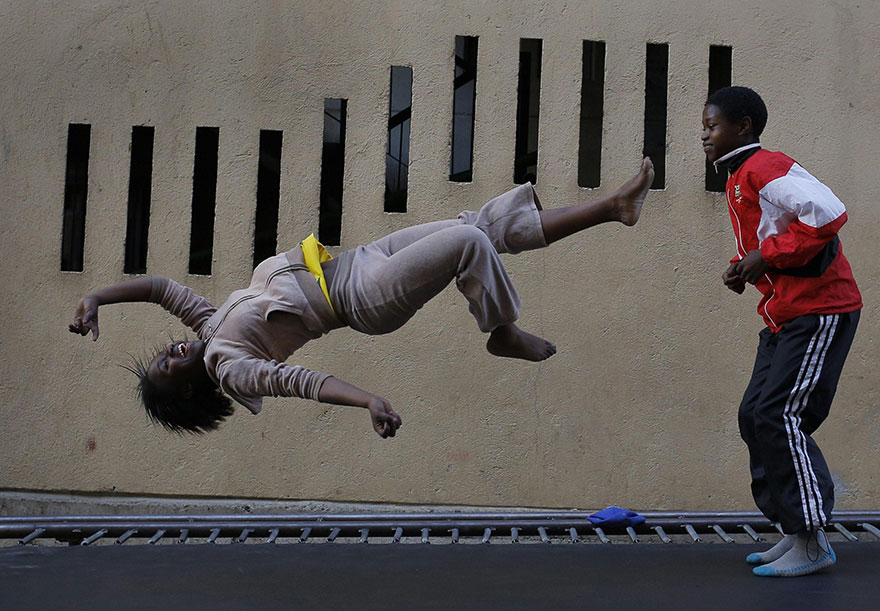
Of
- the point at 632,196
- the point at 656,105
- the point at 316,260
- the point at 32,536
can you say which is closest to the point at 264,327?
the point at 316,260

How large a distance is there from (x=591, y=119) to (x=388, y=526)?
86.4 inches

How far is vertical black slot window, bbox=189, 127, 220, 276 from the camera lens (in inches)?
176

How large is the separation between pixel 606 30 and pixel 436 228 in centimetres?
227

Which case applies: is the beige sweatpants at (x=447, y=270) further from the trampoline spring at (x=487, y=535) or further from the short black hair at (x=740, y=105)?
the trampoline spring at (x=487, y=535)

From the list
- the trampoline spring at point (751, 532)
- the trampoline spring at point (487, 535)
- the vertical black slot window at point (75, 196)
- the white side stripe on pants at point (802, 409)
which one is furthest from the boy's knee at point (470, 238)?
the vertical black slot window at point (75, 196)

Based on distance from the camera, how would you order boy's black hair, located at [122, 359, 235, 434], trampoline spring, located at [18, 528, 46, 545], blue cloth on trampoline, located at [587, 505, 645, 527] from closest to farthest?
boy's black hair, located at [122, 359, 235, 434], trampoline spring, located at [18, 528, 46, 545], blue cloth on trampoline, located at [587, 505, 645, 527]

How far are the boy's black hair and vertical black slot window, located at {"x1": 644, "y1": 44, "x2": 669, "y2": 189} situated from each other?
8.26 ft

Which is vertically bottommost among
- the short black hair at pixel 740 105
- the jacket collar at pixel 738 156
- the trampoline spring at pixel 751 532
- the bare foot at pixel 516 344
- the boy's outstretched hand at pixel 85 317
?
the trampoline spring at pixel 751 532

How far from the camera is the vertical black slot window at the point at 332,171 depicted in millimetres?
4484

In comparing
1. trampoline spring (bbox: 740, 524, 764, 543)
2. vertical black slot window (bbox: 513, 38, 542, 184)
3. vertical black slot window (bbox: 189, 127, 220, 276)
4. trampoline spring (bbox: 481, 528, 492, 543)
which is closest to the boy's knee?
trampoline spring (bbox: 481, 528, 492, 543)

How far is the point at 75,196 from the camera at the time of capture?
14.8ft

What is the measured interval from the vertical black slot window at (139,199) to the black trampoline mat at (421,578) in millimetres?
1565

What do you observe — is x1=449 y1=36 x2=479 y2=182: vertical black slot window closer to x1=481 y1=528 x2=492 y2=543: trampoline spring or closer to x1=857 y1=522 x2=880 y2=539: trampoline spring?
x1=481 y1=528 x2=492 y2=543: trampoline spring

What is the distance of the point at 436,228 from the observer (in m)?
2.64
